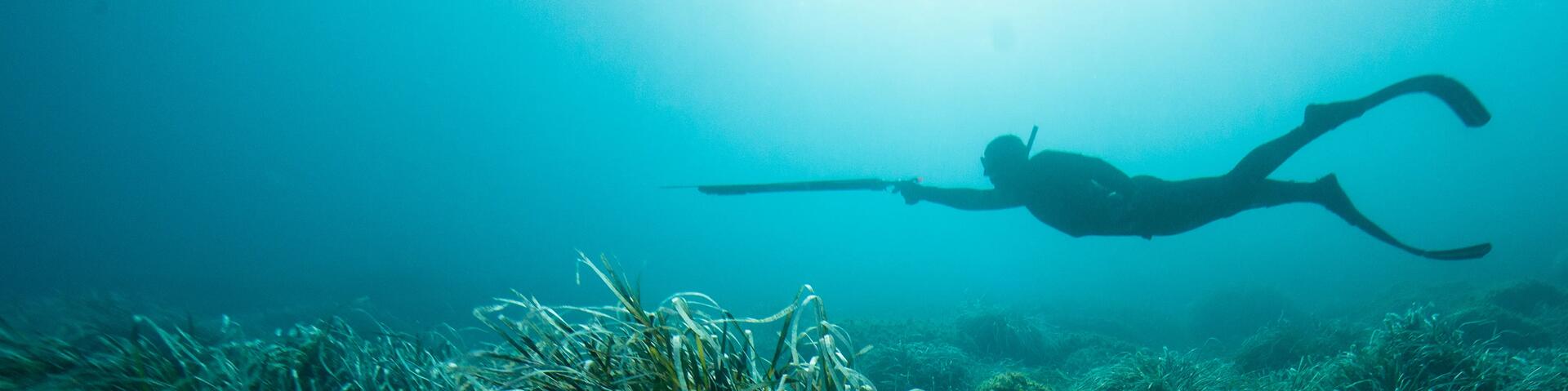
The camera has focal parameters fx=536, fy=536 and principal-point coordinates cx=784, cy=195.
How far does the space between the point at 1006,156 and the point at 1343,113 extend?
2.48m

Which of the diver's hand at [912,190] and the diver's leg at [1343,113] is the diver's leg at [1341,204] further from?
the diver's hand at [912,190]

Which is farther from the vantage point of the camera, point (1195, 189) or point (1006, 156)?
point (1006, 156)

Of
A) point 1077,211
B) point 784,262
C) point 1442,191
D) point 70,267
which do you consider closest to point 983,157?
point 1077,211

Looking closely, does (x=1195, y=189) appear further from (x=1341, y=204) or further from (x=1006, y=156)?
(x=1006, y=156)

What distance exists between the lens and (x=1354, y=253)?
131 feet

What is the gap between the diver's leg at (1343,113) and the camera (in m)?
4.23

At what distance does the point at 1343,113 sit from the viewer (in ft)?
14.0

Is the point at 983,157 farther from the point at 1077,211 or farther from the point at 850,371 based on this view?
the point at 850,371

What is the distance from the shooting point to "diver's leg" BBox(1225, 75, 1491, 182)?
4.23 metres

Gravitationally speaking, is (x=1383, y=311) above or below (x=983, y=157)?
below

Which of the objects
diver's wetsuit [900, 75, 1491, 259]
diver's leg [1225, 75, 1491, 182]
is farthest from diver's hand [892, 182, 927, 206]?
diver's leg [1225, 75, 1491, 182]

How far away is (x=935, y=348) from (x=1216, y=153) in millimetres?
148577

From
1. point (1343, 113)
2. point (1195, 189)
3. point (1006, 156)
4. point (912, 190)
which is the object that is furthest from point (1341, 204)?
point (912, 190)

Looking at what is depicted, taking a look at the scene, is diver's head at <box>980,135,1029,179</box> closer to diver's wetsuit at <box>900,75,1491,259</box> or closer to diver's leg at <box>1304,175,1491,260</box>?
diver's wetsuit at <box>900,75,1491,259</box>
